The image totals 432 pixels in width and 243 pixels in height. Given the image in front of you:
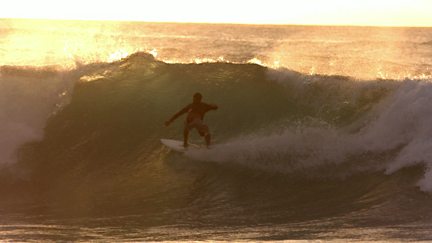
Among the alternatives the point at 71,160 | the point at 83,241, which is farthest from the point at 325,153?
the point at 83,241

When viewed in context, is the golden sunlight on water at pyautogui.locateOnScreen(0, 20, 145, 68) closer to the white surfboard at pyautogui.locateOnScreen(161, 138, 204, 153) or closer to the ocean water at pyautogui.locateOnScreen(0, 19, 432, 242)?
the ocean water at pyautogui.locateOnScreen(0, 19, 432, 242)

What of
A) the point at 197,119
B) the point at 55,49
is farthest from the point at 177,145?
the point at 55,49

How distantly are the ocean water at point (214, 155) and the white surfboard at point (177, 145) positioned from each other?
0.18m

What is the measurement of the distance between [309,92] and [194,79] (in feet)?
10.1

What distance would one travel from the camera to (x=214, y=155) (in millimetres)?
14070

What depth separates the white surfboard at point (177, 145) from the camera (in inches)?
564

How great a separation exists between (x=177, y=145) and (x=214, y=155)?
97 cm

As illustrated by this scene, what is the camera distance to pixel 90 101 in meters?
18.1

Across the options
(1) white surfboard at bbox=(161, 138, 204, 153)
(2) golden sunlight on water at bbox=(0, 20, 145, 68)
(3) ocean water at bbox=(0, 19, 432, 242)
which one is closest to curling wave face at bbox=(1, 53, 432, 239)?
(3) ocean water at bbox=(0, 19, 432, 242)

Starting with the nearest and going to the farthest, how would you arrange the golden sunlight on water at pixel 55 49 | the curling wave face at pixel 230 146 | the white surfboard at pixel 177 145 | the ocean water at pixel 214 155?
1. the ocean water at pixel 214 155
2. the curling wave face at pixel 230 146
3. the white surfboard at pixel 177 145
4. the golden sunlight on water at pixel 55 49

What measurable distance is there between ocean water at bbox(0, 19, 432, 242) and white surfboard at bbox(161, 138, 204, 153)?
0.58ft

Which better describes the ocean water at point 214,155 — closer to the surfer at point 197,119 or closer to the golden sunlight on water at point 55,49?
the golden sunlight on water at point 55,49

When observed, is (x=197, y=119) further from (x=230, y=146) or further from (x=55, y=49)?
(x=55, y=49)

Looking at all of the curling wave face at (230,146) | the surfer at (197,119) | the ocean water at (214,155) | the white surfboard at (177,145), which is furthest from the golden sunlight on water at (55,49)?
the surfer at (197,119)
